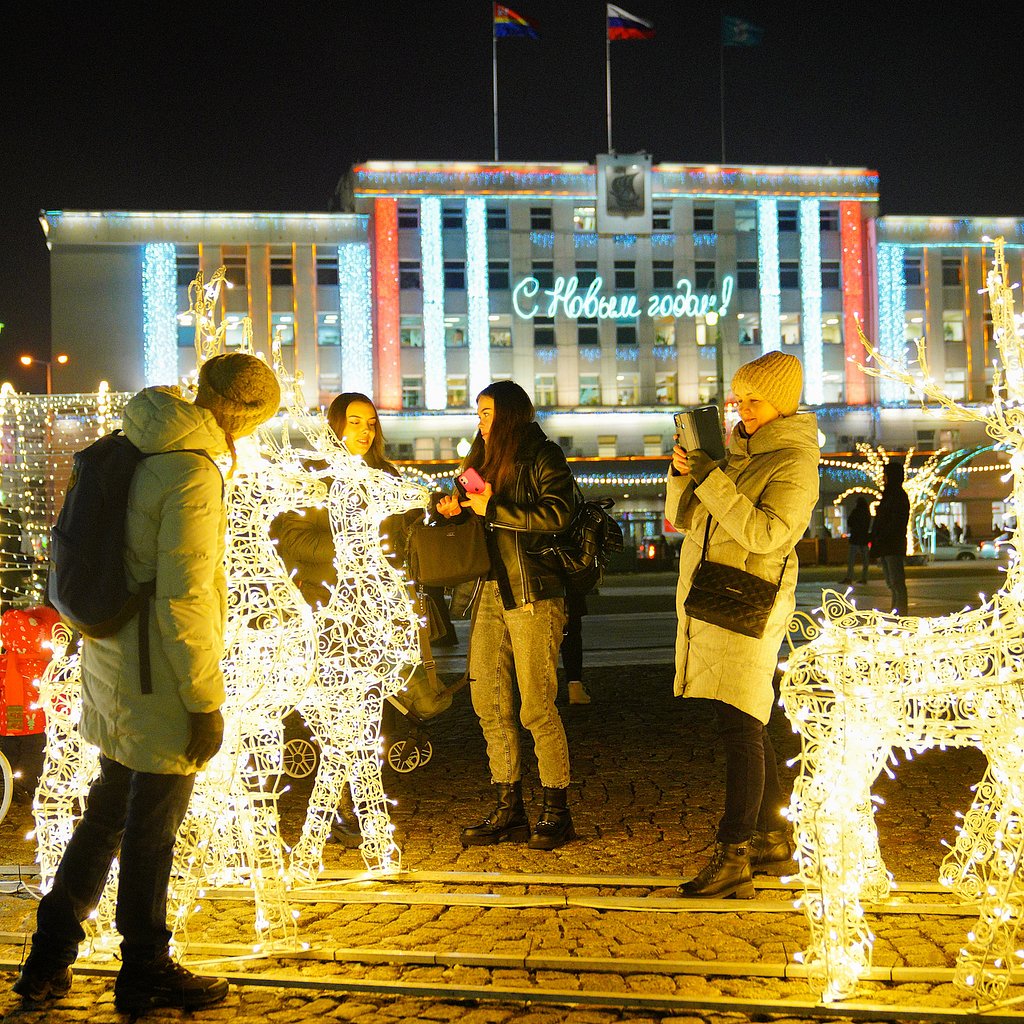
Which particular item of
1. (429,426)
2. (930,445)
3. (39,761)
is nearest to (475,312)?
(429,426)

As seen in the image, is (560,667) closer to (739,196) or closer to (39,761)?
(39,761)

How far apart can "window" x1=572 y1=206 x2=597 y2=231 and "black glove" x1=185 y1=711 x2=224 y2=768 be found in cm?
5139

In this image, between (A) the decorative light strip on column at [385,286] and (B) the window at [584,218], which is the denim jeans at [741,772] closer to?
(A) the decorative light strip on column at [385,286]

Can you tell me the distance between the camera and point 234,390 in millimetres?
3893

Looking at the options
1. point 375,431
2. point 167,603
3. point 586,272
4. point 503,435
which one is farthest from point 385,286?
point 167,603

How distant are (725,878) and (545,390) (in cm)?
4860

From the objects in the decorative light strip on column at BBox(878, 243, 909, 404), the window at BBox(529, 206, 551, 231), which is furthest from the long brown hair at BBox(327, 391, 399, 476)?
the decorative light strip on column at BBox(878, 243, 909, 404)

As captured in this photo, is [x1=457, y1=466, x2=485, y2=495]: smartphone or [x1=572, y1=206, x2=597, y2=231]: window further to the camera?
[x1=572, y1=206, x2=597, y2=231]: window

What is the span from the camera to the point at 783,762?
7254 millimetres

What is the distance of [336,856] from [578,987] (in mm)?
2007

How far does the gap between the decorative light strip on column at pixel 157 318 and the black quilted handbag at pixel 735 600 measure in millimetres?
48329

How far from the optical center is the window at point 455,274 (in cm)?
5178

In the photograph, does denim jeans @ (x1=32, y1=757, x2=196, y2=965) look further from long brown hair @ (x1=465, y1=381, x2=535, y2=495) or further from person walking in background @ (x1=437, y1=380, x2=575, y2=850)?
long brown hair @ (x1=465, y1=381, x2=535, y2=495)

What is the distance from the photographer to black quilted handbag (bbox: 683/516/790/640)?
4.55 metres
